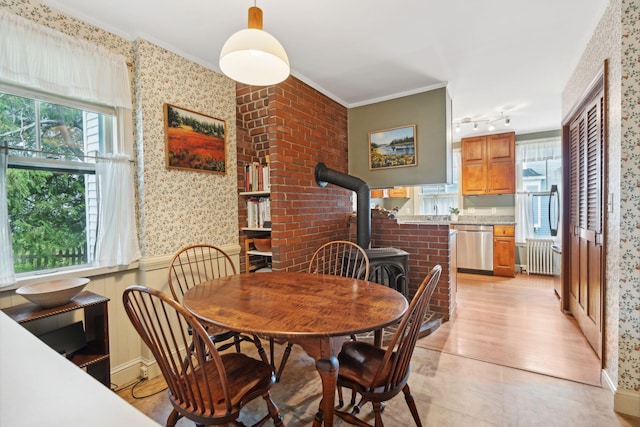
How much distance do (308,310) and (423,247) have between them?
2.18m

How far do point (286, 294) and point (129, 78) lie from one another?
1879 millimetres

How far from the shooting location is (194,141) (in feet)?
7.97

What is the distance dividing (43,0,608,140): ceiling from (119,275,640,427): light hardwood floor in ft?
7.98

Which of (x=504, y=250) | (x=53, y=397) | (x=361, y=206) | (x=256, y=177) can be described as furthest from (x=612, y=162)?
(x=504, y=250)

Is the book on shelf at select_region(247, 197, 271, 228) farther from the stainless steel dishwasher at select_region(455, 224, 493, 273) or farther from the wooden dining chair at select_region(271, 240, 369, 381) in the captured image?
the stainless steel dishwasher at select_region(455, 224, 493, 273)

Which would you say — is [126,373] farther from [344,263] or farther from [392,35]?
[392,35]

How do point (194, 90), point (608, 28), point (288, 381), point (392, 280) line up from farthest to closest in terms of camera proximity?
1. point (392, 280)
2. point (194, 90)
3. point (288, 381)
4. point (608, 28)

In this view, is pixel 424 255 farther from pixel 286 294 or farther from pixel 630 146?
pixel 286 294

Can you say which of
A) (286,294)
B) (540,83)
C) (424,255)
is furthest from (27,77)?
(540,83)

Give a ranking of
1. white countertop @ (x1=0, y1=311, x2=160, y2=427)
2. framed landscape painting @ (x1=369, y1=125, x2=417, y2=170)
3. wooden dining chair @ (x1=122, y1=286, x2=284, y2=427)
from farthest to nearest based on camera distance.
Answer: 1. framed landscape painting @ (x1=369, y1=125, x2=417, y2=170)
2. wooden dining chair @ (x1=122, y1=286, x2=284, y2=427)
3. white countertop @ (x1=0, y1=311, x2=160, y2=427)

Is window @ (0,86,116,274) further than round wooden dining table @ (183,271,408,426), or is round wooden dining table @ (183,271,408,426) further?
window @ (0,86,116,274)

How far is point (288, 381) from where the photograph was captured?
2.03m

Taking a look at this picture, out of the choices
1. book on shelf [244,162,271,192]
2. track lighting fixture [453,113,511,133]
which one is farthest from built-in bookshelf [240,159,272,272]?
track lighting fixture [453,113,511,133]

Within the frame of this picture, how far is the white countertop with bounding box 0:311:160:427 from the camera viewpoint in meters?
0.48
